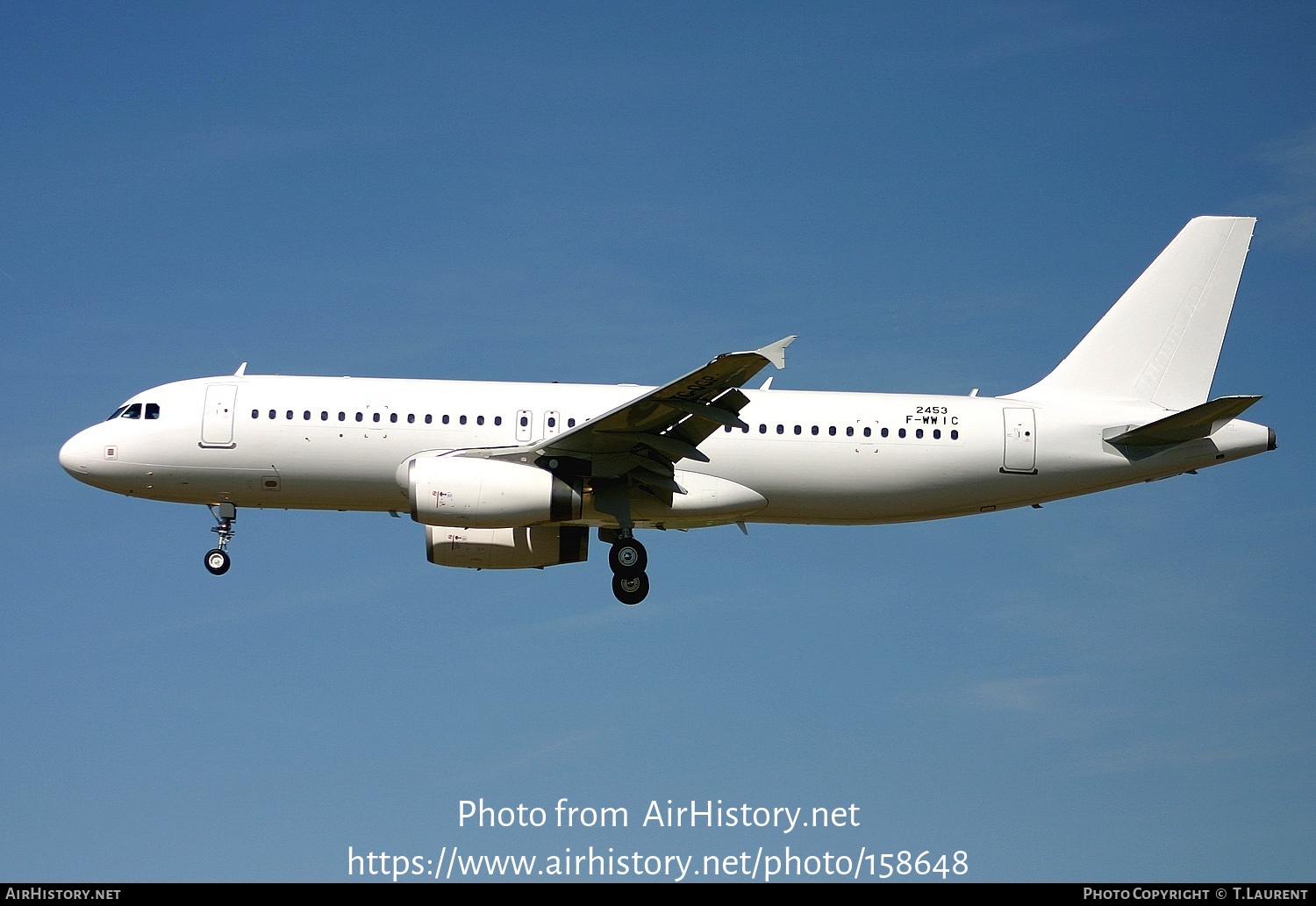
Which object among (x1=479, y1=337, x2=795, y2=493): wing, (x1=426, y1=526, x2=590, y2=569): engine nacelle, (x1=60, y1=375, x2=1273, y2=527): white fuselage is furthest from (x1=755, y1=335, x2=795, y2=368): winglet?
(x1=426, y1=526, x2=590, y2=569): engine nacelle

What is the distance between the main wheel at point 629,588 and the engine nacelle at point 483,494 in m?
2.09

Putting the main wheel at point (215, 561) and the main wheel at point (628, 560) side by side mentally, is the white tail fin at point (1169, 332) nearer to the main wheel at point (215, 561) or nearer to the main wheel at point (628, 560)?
the main wheel at point (628, 560)

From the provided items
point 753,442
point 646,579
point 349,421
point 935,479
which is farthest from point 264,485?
point 935,479

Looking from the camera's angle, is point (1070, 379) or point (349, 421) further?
point (1070, 379)

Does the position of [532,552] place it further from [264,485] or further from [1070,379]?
[1070,379]

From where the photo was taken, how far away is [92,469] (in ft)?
103

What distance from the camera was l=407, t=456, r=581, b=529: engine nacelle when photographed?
2850 cm

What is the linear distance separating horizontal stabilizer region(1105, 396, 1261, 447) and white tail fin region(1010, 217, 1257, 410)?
5.99 feet

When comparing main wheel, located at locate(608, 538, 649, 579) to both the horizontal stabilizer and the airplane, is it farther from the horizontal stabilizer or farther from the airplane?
the horizontal stabilizer

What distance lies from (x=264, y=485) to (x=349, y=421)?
2243 millimetres

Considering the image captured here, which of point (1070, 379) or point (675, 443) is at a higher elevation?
point (1070, 379)

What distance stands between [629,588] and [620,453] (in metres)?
3.00

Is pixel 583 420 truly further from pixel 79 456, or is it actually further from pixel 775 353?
pixel 79 456
